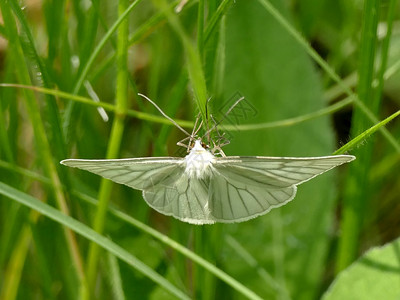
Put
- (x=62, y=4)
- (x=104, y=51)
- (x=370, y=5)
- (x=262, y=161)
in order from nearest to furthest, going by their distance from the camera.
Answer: (x=262, y=161), (x=370, y=5), (x=62, y=4), (x=104, y=51)

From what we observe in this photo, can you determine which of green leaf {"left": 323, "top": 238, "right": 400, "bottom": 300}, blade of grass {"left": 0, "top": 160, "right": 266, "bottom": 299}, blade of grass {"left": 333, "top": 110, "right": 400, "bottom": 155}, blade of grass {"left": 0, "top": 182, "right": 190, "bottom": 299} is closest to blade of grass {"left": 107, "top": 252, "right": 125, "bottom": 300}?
blade of grass {"left": 0, "top": 160, "right": 266, "bottom": 299}

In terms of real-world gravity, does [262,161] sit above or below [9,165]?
below

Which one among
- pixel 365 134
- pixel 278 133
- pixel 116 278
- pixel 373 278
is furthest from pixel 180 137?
pixel 365 134

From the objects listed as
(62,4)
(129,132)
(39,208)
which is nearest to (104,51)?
(129,132)

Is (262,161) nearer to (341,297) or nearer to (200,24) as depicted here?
(200,24)

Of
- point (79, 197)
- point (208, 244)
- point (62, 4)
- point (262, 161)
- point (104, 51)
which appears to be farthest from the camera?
point (104, 51)

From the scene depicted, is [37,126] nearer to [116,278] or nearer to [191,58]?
[116,278]

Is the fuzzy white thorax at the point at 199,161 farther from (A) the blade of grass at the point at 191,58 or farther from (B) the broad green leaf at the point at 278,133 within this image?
(B) the broad green leaf at the point at 278,133
